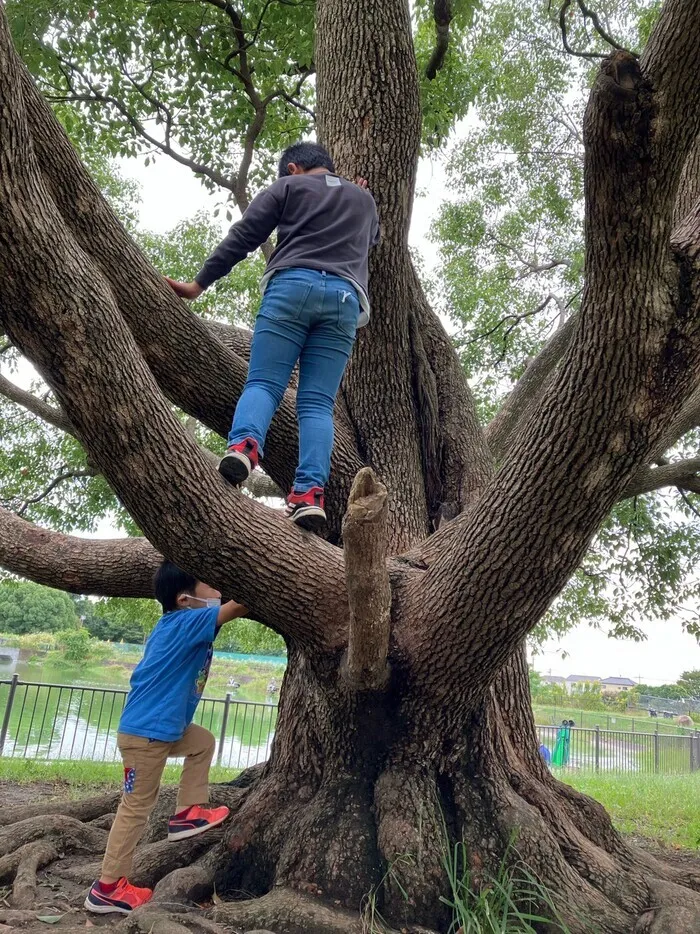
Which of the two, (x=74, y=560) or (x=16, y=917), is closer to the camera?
(x=16, y=917)

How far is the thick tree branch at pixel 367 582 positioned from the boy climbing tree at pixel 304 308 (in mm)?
599

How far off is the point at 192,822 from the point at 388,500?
213 cm

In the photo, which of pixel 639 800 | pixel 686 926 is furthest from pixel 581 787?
pixel 686 926

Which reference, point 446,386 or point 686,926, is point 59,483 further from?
point 686,926

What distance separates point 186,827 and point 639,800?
20.2 feet

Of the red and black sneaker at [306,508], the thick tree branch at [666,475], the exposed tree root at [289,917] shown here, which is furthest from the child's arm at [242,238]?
the thick tree branch at [666,475]

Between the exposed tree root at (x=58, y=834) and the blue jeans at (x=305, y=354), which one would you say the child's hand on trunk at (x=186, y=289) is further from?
the exposed tree root at (x=58, y=834)

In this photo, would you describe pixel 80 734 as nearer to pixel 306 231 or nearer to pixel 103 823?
pixel 103 823

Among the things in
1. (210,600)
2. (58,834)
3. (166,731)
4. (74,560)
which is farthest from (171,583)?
(58,834)

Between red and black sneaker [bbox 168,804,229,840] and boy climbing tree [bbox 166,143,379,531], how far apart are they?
1579 mm

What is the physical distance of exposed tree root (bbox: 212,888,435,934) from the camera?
282 cm

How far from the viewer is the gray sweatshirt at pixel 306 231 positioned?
330 cm

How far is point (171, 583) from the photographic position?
3701mm

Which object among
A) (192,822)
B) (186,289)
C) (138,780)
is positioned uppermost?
(186,289)
